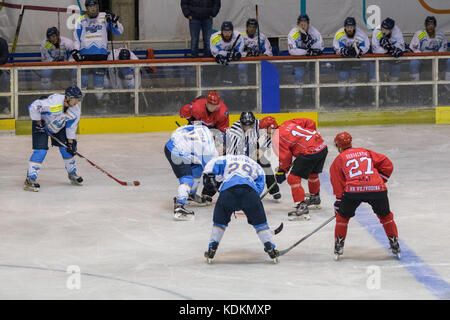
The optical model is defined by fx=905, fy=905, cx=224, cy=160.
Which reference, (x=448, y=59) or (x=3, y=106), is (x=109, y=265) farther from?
(x=448, y=59)

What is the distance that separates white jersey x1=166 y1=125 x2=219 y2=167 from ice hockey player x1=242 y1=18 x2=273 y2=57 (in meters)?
5.73

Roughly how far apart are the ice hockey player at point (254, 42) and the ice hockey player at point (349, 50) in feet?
3.68

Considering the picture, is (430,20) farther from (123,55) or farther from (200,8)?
(123,55)

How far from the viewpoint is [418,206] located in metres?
9.01

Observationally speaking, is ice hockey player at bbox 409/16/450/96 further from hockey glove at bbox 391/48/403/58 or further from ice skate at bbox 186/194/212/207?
ice skate at bbox 186/194/212/207

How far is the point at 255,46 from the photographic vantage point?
14258 mm

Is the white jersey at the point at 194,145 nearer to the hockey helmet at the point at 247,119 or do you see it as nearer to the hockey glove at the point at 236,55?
the hockey helmet at the point at 247,119

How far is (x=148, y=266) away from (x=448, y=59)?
28.8ft

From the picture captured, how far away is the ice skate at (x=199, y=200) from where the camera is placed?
924 centimetres

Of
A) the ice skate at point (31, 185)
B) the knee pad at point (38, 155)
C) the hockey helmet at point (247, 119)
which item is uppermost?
the hockey helmet at point (247, 119)

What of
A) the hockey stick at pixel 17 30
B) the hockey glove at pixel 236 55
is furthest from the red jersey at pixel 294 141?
the hockey stick at pixel 17 30

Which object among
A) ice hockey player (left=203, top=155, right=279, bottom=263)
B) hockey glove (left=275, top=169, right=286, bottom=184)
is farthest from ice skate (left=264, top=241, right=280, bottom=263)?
hockey glove (left=275, top=169, right=286, bottom=184)

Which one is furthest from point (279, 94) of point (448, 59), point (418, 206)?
point (418, 206)

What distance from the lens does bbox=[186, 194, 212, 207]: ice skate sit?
924 cm
